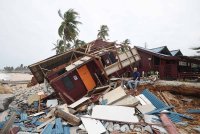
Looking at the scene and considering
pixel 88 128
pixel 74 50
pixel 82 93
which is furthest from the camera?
pixel 74 50

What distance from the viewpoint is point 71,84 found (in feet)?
39.4

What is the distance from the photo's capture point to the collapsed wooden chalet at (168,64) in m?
20.1

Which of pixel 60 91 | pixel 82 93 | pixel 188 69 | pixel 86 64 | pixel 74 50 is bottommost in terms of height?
pixel 188 69

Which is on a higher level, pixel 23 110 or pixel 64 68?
pixel 64 68

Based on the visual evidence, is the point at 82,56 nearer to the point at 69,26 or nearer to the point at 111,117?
the point at 111,117

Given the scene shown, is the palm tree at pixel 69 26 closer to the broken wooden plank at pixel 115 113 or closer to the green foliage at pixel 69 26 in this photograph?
the green foliage at pixel 69 26

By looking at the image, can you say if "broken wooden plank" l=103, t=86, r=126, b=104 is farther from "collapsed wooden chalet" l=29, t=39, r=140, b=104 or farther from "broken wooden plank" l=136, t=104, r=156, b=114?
"collapsed wooden chalet" l=29, t=39, r=140, b=104

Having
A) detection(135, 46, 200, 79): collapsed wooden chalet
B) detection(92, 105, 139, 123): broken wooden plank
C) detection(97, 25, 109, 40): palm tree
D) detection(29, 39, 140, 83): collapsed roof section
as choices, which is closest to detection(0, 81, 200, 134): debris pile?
detection(92, 105, 139, 123): broken wooden plank

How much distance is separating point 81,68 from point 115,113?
4876 millimetres

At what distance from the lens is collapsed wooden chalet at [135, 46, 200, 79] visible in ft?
66.0

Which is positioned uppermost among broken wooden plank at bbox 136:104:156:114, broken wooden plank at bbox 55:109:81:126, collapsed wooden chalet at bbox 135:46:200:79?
broken wooden plank at bbox 55:109:81:126

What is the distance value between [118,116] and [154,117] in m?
1.68

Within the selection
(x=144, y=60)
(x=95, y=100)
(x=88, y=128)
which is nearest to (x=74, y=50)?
(x=95, y=100)

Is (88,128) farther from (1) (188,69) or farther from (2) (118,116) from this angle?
(1) (188,69)
